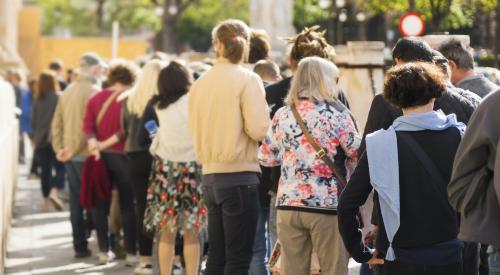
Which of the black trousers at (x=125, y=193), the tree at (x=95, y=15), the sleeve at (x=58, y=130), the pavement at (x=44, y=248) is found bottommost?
the tree at (x=95, y=15)

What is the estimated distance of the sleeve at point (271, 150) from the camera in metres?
7.22

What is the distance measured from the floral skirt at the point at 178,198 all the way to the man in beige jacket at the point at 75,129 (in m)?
2.74

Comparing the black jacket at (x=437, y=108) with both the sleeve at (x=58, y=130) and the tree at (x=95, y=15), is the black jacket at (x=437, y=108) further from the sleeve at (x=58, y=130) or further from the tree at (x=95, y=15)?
the tree at (x=95, y=15)

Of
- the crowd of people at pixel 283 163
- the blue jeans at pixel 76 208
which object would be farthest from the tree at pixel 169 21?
the crowd of people at pixel 283 163

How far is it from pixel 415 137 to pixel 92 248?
25.1 feet

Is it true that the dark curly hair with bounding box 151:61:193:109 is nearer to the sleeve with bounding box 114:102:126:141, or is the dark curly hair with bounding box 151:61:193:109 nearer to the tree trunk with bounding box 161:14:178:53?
the sleeve with bounding box 114:102:126:141

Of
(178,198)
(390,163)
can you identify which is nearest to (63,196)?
(178,198)

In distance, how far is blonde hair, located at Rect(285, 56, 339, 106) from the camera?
6988 millimetres

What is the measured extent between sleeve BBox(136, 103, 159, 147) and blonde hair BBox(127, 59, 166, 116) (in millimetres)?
266

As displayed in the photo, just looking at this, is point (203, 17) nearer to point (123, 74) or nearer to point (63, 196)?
point (63, 196)

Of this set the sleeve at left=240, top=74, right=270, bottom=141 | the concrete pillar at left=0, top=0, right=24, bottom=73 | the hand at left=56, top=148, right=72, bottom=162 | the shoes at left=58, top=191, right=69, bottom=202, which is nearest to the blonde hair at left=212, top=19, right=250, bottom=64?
the sleeve at left=240, top=74, right=270, bottom=141

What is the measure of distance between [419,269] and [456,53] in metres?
2.51

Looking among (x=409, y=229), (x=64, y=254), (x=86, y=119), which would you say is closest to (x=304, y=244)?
(x=409, y=229)

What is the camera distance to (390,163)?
539cm
